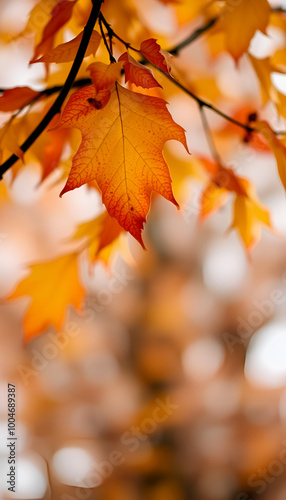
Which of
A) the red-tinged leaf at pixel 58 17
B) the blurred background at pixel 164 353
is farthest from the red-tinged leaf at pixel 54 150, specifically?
the blurred background at pixel 164 353

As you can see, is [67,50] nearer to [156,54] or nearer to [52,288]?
[156,54]

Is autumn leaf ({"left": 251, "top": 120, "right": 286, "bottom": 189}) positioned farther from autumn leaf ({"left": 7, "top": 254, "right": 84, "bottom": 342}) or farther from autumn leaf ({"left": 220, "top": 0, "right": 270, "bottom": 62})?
autumn leaf ({"left": 7, "top": 254, "right": 84, "bottom": 342})

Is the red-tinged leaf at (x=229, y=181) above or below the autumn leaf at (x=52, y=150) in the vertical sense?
below

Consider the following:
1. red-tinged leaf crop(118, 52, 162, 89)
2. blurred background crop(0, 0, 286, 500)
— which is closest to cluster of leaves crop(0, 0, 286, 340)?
red-tinged leaf crop(118, 52, 162, 89)

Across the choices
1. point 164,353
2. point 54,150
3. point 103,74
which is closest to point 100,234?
point 54,150

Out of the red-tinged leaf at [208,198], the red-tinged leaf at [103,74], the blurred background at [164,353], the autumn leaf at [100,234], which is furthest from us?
the blurred background at [164,353]

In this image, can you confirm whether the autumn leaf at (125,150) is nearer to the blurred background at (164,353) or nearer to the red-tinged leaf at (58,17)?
the red-tinged leaf at (58,17)
